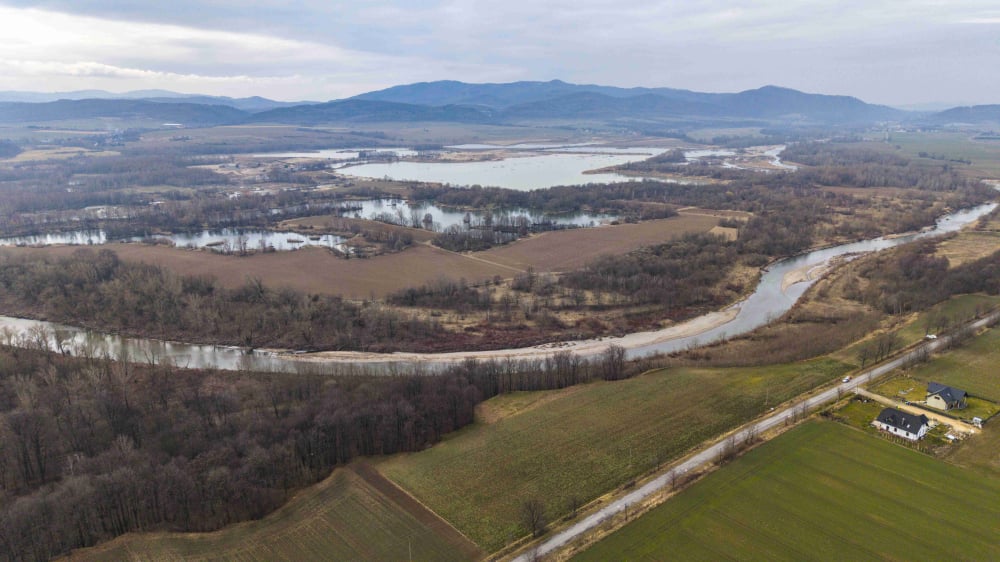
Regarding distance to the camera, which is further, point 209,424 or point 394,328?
point 394,328

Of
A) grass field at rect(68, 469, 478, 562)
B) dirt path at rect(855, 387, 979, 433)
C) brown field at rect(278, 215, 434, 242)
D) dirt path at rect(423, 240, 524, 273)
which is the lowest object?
grass field at rect(68, 469, 478, 562)

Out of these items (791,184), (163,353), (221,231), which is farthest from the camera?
(791,184)

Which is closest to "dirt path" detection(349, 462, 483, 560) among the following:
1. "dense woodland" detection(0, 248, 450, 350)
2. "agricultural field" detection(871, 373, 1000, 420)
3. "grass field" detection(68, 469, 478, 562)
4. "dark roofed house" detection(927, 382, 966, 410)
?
"grass field" detection(68, 469, 478, 562)

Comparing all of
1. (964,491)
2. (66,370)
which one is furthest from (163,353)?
(964,491)

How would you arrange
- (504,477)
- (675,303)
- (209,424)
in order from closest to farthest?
(504,477), (209,424), (675,303)

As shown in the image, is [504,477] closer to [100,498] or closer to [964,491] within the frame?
[100,498]

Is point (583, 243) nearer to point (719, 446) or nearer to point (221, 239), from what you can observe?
point (719, 446)

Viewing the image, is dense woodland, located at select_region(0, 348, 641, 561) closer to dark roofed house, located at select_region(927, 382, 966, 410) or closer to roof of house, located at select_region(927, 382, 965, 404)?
dark roofed house, located at select_region(927, 382, 966, 410)
